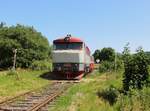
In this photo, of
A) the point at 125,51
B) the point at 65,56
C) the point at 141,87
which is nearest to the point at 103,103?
the point at 141,87

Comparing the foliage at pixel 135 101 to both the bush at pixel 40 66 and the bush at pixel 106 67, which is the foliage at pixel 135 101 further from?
the bush at pixel 40 66

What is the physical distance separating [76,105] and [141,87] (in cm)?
457

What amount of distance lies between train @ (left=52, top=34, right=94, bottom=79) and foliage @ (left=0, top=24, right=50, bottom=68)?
54.4 feet

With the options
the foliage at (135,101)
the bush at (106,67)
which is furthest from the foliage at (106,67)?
the foliage at (135,101)

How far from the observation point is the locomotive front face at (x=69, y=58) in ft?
107

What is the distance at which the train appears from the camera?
32.8 m

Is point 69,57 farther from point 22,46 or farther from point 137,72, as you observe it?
point 22,46

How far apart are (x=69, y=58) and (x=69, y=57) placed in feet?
0.29

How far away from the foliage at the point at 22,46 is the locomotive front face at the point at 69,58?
1694cm

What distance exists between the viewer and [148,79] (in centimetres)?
1886

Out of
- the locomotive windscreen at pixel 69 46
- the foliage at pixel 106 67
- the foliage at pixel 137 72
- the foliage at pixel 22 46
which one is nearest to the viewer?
A: the foliage at pixel 137 72

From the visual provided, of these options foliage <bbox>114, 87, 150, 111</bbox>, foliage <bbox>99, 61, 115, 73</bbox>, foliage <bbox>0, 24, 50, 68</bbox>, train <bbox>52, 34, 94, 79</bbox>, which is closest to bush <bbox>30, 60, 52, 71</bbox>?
foliage <bbox>0, 24, 50, 68</bbox>

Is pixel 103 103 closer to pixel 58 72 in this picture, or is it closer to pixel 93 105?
pixel 93 105

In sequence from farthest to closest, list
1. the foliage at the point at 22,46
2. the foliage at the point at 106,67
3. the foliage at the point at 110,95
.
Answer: the foliage at the point at 22,46 < the foliage at the point at 106,67 < the foliage at the point at 110,95
